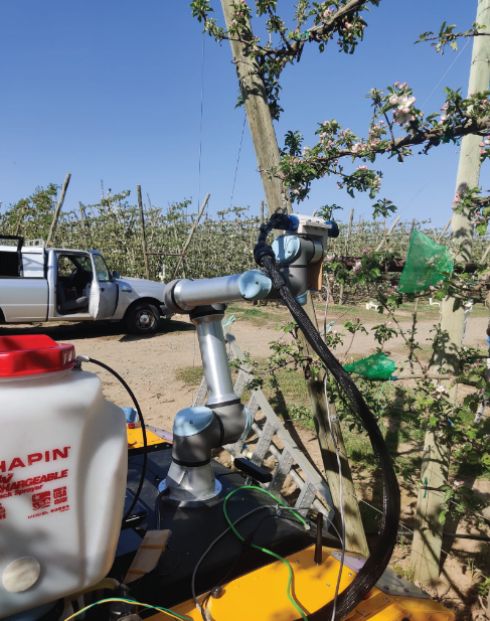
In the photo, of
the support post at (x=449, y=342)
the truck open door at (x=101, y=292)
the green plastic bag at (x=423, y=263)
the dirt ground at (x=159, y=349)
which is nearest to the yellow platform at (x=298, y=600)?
the support post at (x=449, y=342)

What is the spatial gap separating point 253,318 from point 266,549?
9504 millimetres

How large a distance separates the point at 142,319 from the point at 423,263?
7487 millimetres

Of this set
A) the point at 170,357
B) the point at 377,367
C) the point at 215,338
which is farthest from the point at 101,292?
the point at 215,338

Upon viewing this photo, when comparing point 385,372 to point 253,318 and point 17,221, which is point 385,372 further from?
point 17,221

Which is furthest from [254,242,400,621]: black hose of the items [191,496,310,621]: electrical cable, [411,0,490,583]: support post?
[411,0,490,583]: support post

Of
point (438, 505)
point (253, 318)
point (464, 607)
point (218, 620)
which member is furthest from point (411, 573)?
point (253, 318)

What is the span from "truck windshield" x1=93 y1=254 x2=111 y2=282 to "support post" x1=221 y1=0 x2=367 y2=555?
6.34 meters

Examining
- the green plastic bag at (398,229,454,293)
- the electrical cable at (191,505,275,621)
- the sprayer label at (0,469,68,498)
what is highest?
the green plastic bag at (398,229,454,293)

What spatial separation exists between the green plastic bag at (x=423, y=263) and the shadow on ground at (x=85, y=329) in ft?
23.3

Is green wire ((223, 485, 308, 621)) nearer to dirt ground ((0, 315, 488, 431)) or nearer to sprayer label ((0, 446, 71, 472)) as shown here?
sprayer label ((0, 446, 71, 472))

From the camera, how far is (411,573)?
8.17 feet

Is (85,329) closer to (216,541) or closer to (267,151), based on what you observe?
(267,151)

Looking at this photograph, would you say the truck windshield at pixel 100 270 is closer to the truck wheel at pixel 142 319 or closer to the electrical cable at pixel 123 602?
the truck wheel at pixel 142 319

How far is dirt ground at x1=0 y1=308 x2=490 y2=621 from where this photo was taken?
2.67m
